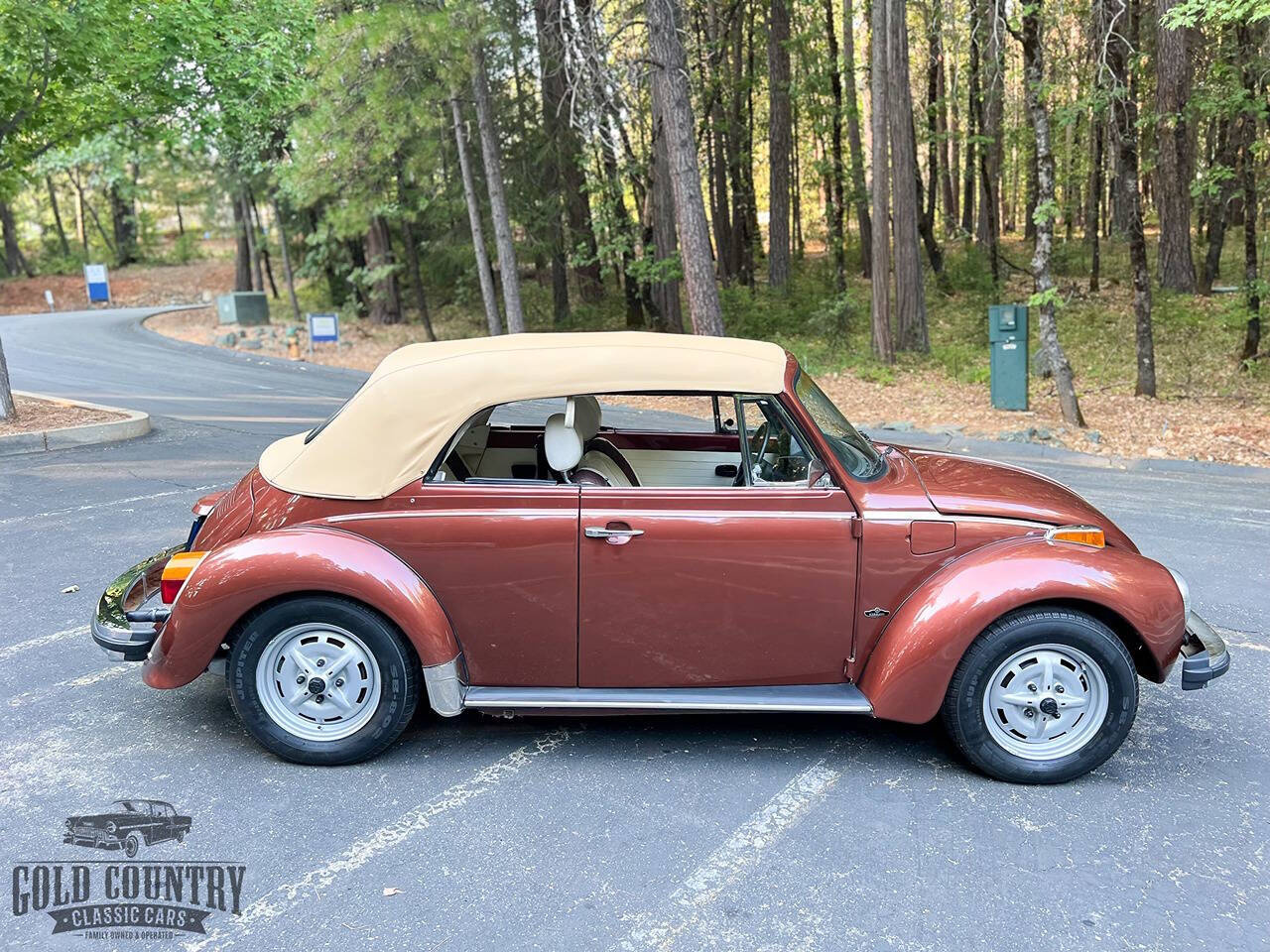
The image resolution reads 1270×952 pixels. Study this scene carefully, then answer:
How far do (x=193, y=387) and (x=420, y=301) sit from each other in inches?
305

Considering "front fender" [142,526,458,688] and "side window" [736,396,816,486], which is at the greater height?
"side window" [736,396,816,486]

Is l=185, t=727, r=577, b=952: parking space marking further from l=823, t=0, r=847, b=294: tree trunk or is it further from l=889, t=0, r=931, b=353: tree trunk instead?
l=823, t=0, r=847, b=294: tree trunk

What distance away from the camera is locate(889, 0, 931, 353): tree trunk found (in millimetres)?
16109

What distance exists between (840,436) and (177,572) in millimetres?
2879

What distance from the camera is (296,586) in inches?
139

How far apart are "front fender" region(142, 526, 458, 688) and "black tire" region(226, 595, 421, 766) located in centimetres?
6

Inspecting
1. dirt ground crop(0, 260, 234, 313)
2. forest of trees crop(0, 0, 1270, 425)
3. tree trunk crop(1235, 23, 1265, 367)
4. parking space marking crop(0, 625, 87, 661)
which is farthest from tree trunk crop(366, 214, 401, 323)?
parking space marking crop(0, 625, 87, 661)

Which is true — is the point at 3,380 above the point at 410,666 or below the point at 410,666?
above

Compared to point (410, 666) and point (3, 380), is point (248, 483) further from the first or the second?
point (3, 380)

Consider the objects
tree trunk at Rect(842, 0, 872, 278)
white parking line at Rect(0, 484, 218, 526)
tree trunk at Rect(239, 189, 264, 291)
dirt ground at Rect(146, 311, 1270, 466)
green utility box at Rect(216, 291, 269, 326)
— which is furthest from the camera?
tree trunk at Rect(239, 189, 264, 291)

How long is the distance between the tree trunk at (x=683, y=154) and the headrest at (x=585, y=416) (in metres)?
9.94

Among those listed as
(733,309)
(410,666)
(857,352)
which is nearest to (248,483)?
(410,666)

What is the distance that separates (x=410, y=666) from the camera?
12.0 ft

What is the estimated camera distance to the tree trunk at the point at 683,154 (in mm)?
13141
